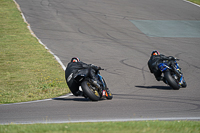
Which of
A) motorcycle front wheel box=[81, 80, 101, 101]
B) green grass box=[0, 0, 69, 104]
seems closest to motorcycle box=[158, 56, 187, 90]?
motorcycle front wheel box=[81, 80, 101, 101]

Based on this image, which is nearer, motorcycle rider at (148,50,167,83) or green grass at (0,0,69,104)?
green grass at (0,0,69,104)

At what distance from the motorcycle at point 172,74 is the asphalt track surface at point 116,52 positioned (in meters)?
0.31

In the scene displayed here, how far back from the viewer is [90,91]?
939 cm

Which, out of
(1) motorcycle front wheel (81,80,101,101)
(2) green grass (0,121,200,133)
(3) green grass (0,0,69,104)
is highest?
(2) green grass (0,121,200,133)

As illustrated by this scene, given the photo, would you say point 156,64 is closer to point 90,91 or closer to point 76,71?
point 76,71

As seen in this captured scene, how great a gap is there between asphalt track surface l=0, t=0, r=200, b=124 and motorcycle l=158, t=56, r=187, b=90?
307 millimetres

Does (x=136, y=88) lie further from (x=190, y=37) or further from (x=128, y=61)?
(x=190, y=37)

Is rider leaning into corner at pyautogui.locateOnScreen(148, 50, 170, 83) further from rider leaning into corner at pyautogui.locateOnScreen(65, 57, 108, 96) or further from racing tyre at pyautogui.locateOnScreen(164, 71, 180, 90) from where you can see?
rider leaning into corner at pyautogui.locateOnScreen(65, 57, 108, 96)

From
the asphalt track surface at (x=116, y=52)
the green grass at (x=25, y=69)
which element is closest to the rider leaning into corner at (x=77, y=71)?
the asphalt track surface at (x=116, y=52)

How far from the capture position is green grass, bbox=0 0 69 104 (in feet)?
38.3

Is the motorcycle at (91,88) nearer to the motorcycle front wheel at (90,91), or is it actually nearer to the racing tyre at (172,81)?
the motorcycle front wheel at (90,91)

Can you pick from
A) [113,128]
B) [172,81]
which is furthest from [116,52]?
[113,128]

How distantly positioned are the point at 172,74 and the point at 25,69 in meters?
7.47

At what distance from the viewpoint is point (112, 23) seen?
2905cm
